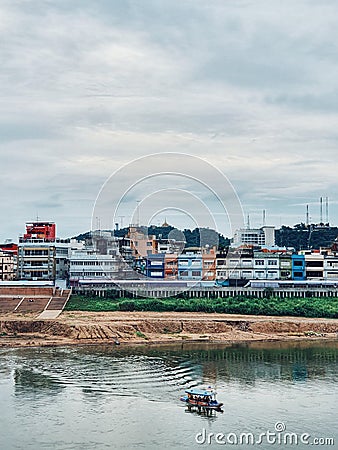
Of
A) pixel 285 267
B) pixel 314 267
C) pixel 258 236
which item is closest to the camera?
pixel 314 267

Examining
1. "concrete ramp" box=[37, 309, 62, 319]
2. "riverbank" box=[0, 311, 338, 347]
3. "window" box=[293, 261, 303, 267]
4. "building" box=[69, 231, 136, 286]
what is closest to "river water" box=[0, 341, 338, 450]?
Answer: "riverbank" box=[0, 311, 338, 347]

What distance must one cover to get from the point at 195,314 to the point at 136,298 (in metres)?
5.79

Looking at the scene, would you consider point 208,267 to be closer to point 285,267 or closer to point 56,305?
point 285,267

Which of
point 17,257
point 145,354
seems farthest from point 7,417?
point 17,257

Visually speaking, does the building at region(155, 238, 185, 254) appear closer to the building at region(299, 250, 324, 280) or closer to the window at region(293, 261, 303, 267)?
the window at region(293, 261, 303, 267)

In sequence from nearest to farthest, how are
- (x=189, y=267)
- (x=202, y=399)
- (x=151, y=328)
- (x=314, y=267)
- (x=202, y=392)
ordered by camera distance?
(x=202, y=399), (x=202, y=392), (x=151, y=328), (x=314, y=267), (x=189, y=267)

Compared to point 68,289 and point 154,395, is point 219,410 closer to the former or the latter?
point 154,395

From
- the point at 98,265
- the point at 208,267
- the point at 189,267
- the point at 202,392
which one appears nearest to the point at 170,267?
the point at 189,267

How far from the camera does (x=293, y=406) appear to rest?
30.0 meters

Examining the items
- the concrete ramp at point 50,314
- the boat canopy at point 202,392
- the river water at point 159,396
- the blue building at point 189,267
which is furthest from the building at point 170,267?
the boat canopy at point 202,392

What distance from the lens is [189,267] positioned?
6450cm

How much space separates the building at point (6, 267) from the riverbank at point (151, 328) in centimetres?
1535

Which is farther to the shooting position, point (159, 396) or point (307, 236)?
point (307, 236)

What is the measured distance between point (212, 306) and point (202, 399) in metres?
24.3
